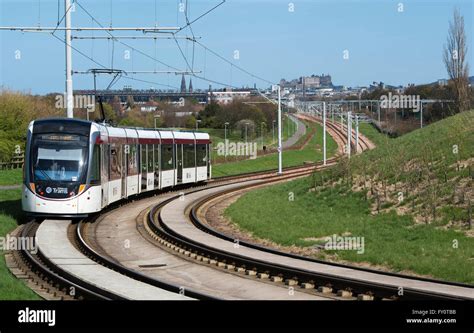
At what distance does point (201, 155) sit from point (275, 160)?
27.1 meters

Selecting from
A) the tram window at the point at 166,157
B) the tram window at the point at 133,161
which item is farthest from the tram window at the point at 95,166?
the tram window at the point at 166,157

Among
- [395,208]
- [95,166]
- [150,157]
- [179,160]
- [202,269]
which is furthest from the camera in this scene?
[179,160]

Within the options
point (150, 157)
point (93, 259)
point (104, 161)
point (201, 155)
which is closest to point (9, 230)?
point (104, 161)

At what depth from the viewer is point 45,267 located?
18906mm

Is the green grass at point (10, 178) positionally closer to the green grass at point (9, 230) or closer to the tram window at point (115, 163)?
the green grass at point (9, 230)

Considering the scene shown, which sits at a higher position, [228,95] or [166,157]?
[228,95]

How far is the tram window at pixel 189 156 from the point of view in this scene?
150 ft

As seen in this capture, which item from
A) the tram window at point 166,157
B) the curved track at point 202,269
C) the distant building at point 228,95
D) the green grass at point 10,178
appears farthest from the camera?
the distant building at point 228,95

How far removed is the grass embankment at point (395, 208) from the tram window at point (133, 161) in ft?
15.7

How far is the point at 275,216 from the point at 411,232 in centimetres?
799

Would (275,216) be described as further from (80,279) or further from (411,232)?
(80,279)

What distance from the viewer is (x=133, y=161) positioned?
35062 mm

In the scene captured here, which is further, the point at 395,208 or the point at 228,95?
the point at 228,95

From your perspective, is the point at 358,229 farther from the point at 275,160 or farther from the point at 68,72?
the point at 275,160
